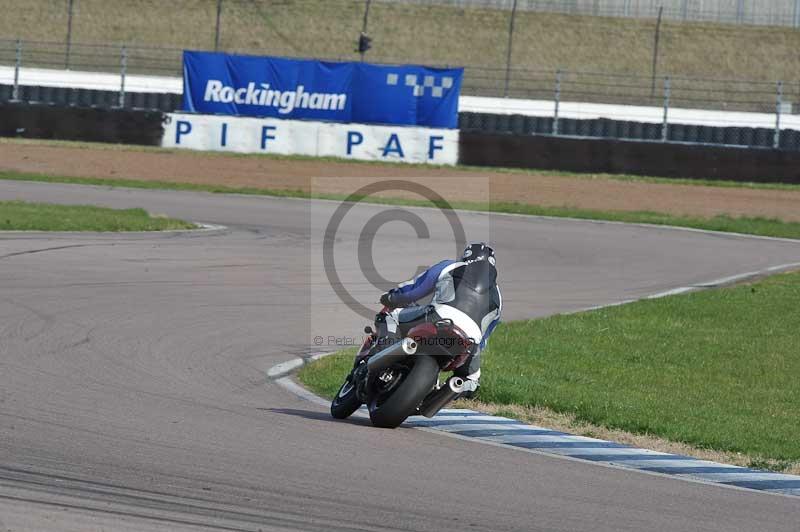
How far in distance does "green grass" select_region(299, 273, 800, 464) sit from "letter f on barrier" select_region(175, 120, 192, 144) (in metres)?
19.1

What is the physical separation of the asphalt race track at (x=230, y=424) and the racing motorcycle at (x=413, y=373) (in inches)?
7.6

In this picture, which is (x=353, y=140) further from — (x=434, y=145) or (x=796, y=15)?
(x=796, y=15)

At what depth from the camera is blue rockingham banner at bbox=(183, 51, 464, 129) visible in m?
32.1

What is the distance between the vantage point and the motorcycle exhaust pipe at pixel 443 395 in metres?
8.09

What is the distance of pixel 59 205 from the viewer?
71.1 feet

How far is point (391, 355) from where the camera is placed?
8148mm

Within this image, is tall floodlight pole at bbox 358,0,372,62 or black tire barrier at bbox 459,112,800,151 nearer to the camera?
black tire barrier at bbox 459,112,800,151

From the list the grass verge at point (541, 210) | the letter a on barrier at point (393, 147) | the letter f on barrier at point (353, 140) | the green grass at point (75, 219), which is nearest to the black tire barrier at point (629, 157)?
the letter a on barrier at point (393, 147)

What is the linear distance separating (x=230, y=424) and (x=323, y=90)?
81.0 feet

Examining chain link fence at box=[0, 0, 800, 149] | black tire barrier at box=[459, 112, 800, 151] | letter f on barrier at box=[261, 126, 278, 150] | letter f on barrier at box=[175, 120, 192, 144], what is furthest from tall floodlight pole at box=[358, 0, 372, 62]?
letter f on barrier at box=[175, 120, 192, 144]

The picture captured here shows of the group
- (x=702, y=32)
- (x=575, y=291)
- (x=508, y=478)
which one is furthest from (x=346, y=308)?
(x=702, y=32)

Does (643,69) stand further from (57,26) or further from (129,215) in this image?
(129,215)

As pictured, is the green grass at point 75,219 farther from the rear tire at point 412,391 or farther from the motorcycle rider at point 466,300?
the rear tire at point 412,391

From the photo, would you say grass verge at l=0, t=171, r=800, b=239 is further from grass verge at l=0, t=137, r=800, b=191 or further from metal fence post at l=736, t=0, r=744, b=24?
metal fence post at l=736, t=0, r=744, b=24
